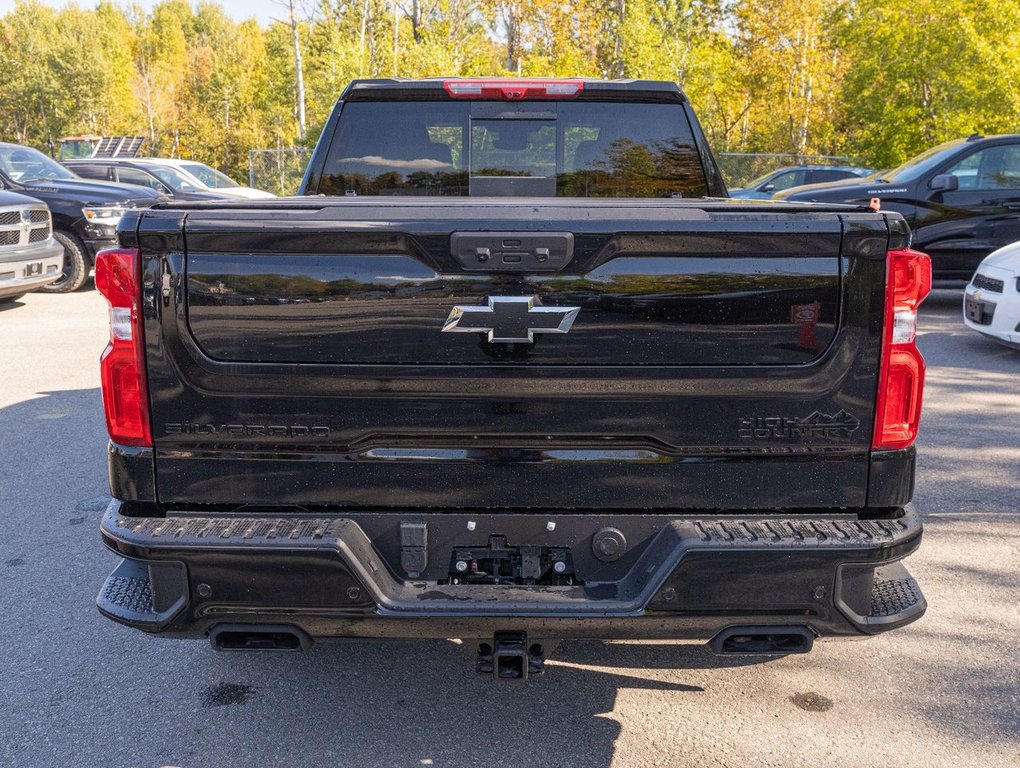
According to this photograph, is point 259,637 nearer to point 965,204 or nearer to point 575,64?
point 965,204

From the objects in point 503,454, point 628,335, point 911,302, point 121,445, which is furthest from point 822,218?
point 121,445

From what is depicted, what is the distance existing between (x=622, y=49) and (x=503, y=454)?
34.6 meters

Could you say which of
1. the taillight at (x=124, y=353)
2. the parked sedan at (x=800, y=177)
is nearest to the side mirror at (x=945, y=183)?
the parked sedan at (x=800, y=177)

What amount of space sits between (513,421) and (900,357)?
1124mm

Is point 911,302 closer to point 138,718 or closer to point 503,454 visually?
point 503,454

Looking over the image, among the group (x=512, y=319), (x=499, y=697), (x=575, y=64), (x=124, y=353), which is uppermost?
(x=575, y=64)

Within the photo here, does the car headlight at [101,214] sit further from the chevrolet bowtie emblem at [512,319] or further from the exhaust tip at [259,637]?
the chevrolet bowtie emblem at [512,319]

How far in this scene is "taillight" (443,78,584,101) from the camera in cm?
425

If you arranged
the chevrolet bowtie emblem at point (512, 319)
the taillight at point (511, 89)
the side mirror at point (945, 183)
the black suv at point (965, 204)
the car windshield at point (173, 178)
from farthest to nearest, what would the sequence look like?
the car windshield at point (173, 178)
the black suv at point (965, 204)
the side mirror at point (945, 183)
the taillight at point (511, 89)
the chevrolet bowtie emblem at point (512, 319)

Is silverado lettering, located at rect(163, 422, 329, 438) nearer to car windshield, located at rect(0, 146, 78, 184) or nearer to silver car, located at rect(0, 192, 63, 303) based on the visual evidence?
silver car, located at rect(0, 192, 63, 303)

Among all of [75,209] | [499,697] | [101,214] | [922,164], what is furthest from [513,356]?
[75,209]

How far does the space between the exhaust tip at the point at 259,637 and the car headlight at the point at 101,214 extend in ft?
39.3

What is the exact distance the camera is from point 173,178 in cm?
1856

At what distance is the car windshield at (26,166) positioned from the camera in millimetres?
14053
